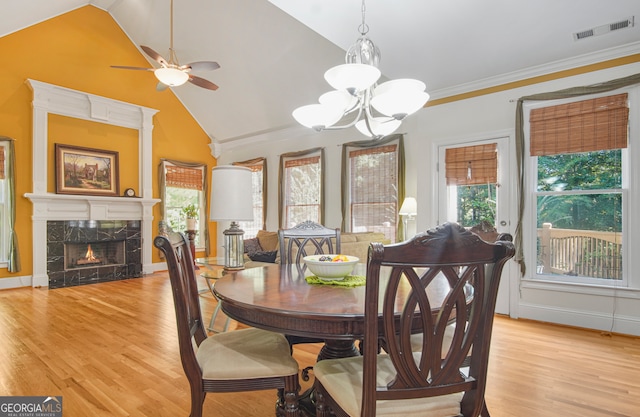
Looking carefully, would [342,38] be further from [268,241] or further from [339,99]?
[268,241]

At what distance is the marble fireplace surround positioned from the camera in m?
5.41

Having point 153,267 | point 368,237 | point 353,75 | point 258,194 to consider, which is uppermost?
point 353,75

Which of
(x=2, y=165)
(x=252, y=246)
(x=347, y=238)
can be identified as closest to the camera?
(x=347, y=238)

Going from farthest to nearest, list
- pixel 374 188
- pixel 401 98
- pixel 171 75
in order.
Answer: pixel 374 188, pixel 171 75, pixel 401 98

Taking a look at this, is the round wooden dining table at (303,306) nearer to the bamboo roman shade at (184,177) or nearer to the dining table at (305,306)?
the dining table at (305,306)

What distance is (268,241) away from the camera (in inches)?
205

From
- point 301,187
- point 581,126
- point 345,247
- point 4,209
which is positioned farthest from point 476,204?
point 4,209

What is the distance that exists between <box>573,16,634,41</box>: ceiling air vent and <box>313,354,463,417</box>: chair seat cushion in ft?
11.5

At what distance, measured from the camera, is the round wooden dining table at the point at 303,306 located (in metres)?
1.14

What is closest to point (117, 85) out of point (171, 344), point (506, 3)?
point (171, 344)

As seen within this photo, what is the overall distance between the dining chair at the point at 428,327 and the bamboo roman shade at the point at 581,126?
3.13 metres

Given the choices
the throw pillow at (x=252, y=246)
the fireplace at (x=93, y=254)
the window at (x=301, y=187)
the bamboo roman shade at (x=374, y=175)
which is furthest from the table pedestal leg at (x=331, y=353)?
the fireplace at (x=93, y=254)

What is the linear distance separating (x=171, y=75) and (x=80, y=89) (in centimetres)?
303

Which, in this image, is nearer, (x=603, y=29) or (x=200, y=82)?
(x=603, y=29)
